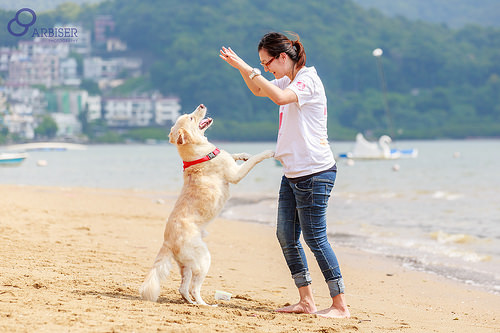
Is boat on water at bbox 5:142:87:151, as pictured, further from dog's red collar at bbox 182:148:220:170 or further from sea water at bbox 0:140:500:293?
dog's red collar at bbox 182:148:220:170

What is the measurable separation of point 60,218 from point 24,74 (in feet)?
222

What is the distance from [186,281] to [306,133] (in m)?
1.44

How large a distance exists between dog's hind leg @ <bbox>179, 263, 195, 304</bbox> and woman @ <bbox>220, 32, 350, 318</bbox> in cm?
76

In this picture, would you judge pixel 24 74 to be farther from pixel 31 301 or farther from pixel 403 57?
pixel 31 301

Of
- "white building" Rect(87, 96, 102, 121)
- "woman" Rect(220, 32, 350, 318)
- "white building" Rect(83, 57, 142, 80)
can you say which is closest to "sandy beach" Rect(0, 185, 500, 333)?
"woman" Rect(220, 32, 350, 318)

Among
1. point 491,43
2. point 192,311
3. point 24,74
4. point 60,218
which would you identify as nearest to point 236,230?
point 60,218

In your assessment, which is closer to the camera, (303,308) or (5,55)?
(303,308)

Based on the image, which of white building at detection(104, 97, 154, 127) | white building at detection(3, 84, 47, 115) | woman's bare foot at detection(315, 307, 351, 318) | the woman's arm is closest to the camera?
the woman's arm

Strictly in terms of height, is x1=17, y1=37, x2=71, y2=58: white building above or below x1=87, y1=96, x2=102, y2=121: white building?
above

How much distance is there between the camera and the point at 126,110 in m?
94.8

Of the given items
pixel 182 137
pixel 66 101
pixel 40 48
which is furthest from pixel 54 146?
pixel 182 137

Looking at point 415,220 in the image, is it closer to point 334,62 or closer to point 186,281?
point 186,281

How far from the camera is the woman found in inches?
156

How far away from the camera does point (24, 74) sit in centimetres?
7131
